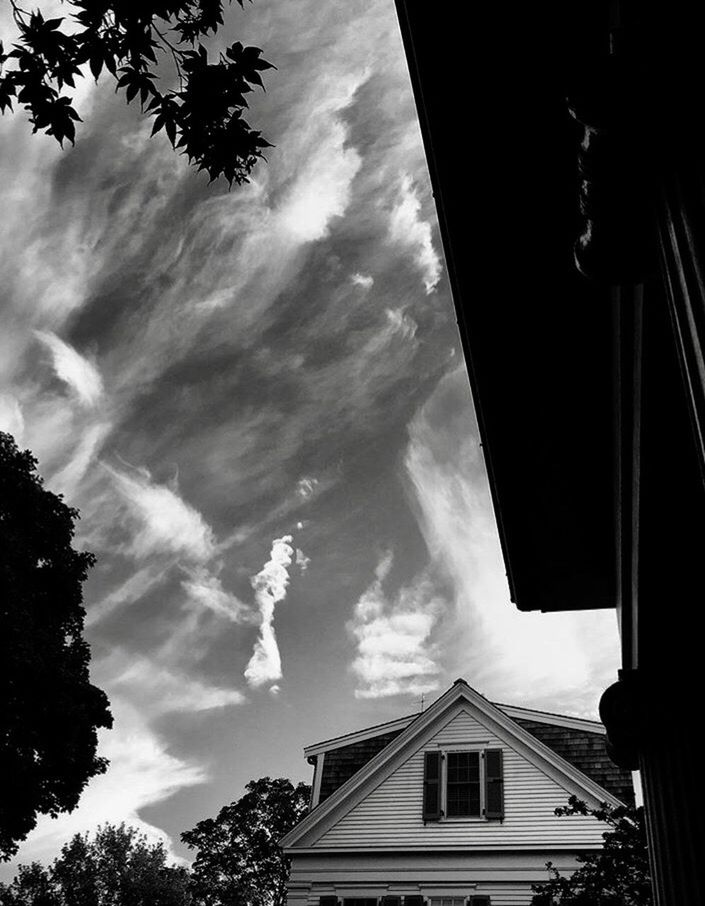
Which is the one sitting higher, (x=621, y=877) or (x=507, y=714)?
(x=507, y=714)

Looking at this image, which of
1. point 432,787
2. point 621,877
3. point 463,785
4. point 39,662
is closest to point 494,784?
point 463,785

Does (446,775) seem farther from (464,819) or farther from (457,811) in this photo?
(464,819)

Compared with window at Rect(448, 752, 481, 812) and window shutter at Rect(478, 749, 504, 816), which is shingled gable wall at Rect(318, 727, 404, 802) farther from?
window shutter at Rect(478, 749, 504, 816)

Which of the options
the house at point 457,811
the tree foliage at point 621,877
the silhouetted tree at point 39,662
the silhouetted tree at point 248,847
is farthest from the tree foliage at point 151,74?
the silhouetted tree at point 248,847

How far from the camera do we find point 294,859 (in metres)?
19.1

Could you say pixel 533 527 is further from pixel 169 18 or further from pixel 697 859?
pixel 169 18

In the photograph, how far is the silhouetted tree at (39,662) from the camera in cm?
1989

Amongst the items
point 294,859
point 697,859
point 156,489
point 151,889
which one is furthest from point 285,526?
point 697,859

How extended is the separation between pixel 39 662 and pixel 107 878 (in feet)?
112

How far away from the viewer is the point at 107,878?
152 ft

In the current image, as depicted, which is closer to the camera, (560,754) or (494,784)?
(494,784)

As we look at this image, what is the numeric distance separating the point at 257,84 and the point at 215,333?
32.1m

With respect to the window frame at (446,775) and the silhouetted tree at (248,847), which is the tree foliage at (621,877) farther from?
the silhouetted tree at (248,847)

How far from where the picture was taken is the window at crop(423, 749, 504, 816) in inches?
720
